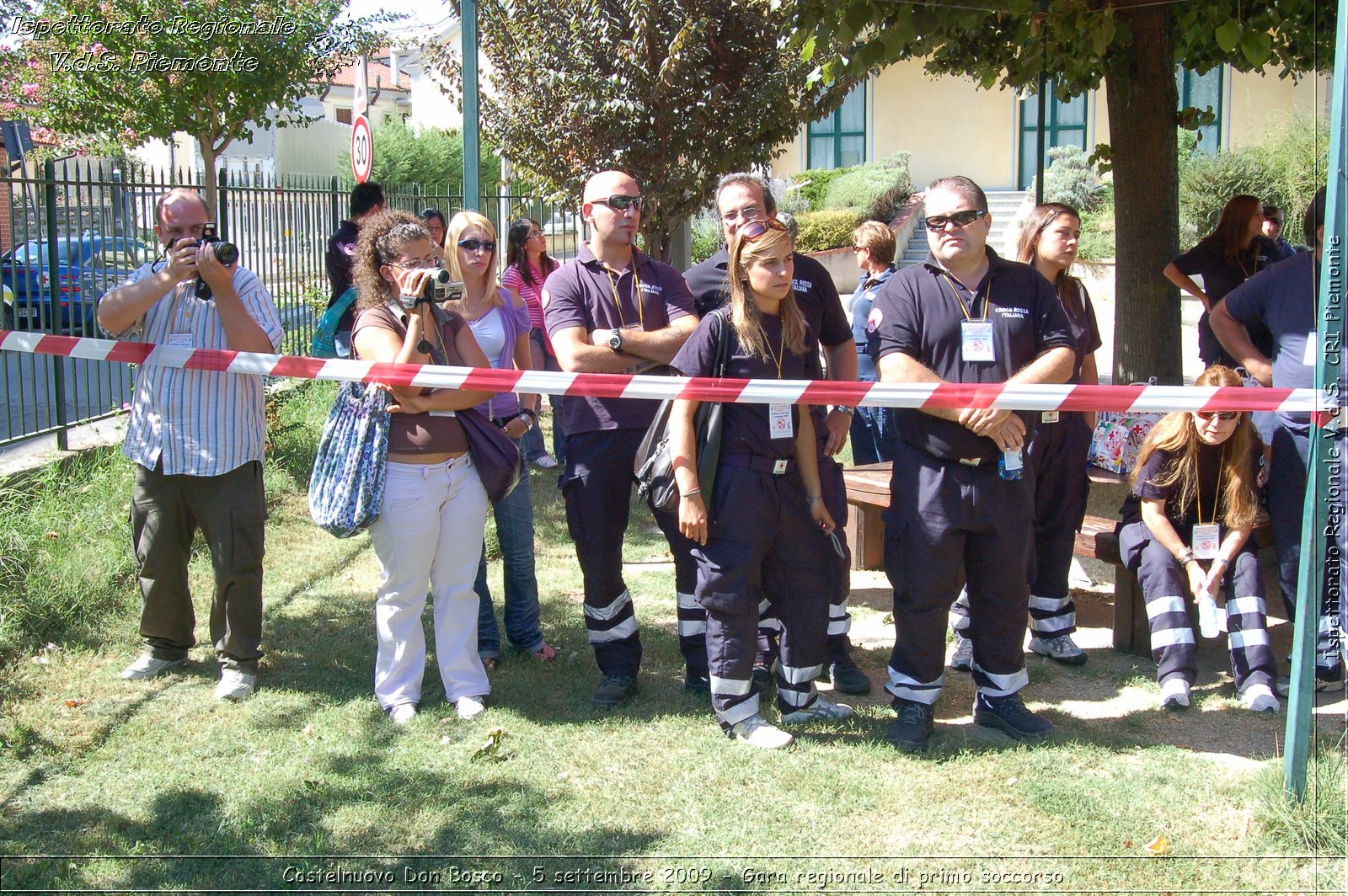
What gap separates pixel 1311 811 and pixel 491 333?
3370 millimetres

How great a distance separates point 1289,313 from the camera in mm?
4703

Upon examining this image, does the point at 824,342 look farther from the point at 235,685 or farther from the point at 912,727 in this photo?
the point at 235,685

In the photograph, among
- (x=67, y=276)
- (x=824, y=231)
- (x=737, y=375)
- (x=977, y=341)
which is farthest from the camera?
(x=824, y=231)

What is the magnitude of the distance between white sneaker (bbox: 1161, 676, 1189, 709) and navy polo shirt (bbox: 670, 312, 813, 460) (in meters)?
1.83

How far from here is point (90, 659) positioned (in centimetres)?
505

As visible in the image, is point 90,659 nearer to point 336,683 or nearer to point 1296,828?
point 336,683

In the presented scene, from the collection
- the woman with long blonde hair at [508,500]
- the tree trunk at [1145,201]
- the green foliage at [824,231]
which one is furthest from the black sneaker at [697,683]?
the green foliage at [824,231]

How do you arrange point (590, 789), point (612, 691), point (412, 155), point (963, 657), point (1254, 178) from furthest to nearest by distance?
point (412, 155) < point (1254, 178) < point (963, 657) < point (612, 691) < point (590, 789)

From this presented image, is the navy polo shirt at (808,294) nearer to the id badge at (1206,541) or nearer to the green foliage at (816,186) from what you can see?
the id badge at (1206,541)

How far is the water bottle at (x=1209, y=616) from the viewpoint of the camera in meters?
4.63

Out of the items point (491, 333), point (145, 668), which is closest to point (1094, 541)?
point (491, 333)

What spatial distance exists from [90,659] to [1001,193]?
736 inches

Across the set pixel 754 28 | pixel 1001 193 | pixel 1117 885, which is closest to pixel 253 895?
pixel 1117 885


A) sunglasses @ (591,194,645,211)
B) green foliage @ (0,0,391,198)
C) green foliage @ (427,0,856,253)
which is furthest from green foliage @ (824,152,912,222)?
sunglasses @ (591,194,645,211)
